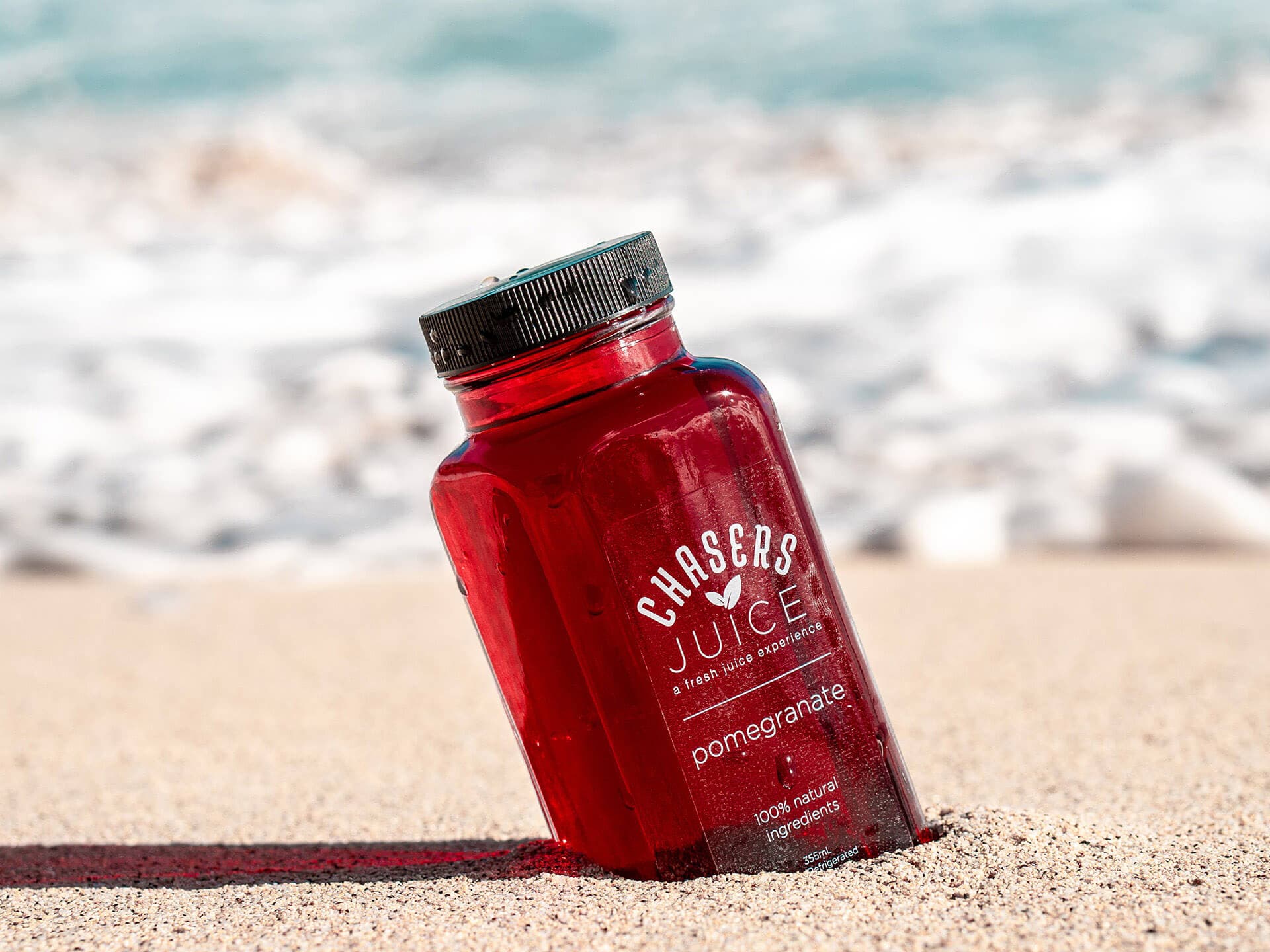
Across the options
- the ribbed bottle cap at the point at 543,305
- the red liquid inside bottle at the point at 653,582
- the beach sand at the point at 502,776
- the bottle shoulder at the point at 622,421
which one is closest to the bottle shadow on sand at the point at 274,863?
the beach sand at the point at 502,776

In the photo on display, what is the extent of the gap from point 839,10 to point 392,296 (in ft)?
25.4

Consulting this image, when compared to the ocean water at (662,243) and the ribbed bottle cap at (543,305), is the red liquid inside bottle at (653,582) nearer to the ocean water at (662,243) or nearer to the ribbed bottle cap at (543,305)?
the ribbed bottle cap at (543,305)

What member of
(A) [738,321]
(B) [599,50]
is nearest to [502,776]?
(A) [738,321]

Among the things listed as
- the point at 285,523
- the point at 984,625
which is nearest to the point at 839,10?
the point at 285,523

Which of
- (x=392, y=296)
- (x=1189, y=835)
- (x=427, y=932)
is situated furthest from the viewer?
(x=392, y=296)

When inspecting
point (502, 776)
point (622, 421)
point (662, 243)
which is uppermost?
point (662, 243)

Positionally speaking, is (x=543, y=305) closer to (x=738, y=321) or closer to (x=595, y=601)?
(x=595, y=601)

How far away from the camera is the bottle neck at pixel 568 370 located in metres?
1.18

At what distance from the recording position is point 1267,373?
5.16 meters

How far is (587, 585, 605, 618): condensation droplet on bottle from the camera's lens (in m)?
1.17

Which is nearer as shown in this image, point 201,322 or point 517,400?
point 517,400

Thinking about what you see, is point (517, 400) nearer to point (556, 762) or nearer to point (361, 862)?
point (556, 762)

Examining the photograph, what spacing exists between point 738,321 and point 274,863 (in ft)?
16.4

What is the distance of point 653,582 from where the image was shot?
116 cm
